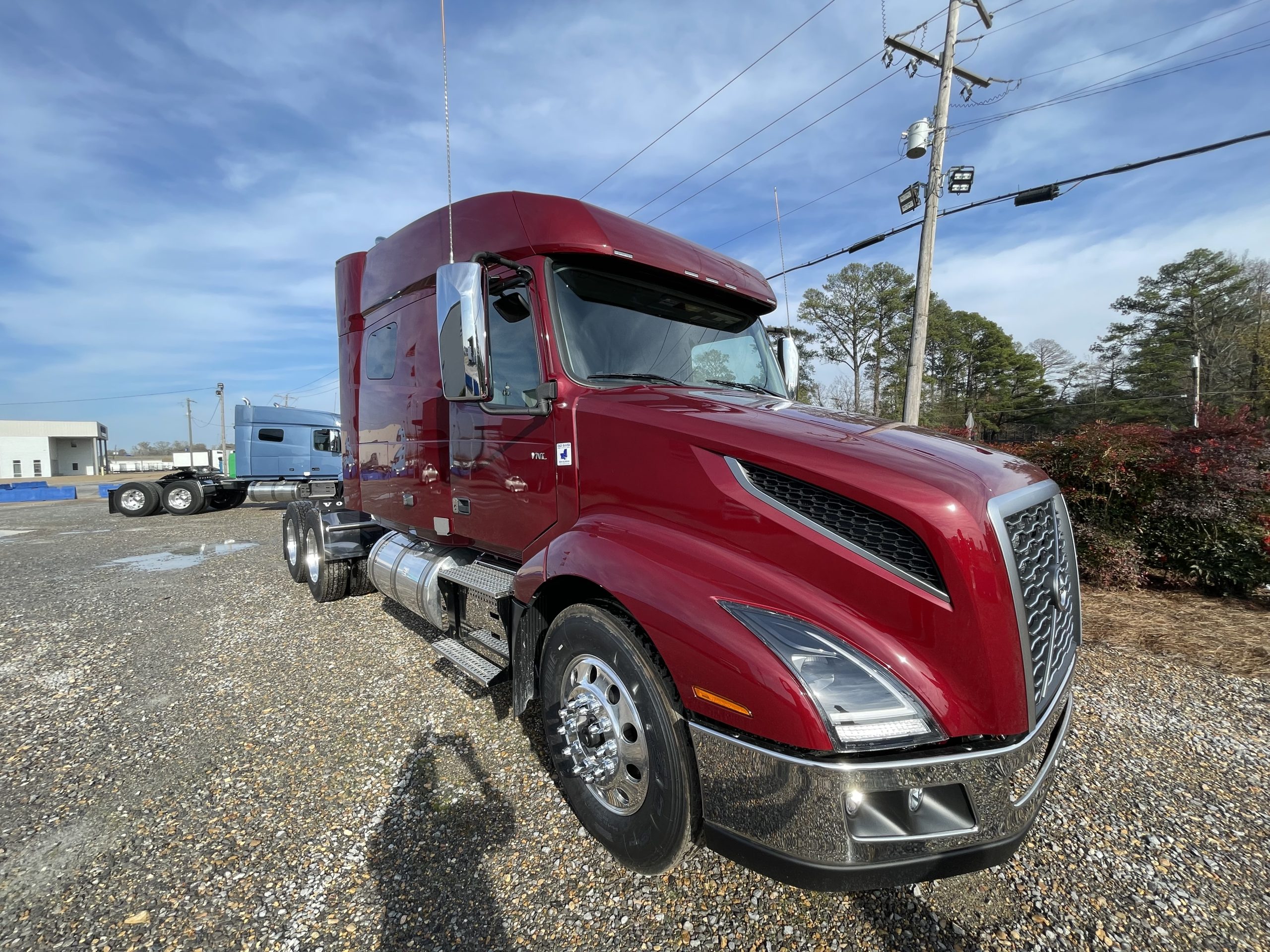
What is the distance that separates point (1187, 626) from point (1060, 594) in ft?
13.6

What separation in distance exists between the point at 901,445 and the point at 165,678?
5.07 meters

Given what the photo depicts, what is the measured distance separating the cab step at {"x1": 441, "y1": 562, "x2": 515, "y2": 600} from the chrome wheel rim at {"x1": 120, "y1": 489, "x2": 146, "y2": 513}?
17.7 meters

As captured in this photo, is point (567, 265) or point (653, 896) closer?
point (653, 896)

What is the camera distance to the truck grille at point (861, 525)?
166cm

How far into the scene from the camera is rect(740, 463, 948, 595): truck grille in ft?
5.45

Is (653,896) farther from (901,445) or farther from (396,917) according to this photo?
(901,445)

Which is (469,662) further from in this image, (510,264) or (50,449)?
(50,449)

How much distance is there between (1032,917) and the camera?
1.94 metres

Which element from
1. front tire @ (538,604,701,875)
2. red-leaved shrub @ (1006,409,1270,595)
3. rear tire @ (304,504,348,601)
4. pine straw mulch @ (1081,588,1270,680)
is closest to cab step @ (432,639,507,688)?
front tire @ (538,604,701,875)

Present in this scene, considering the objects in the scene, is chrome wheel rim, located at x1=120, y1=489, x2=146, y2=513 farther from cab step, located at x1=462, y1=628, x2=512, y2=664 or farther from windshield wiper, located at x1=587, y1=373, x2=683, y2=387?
windshield wiper, located at x1=587, y1=373, x2=683, y2=387

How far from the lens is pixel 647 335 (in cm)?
297

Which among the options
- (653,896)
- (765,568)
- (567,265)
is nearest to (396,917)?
(653,896)

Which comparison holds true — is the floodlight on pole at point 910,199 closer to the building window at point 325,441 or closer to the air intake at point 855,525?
the air intake at point 855,525

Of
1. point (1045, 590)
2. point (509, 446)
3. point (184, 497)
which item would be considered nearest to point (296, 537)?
point (509, 446)
